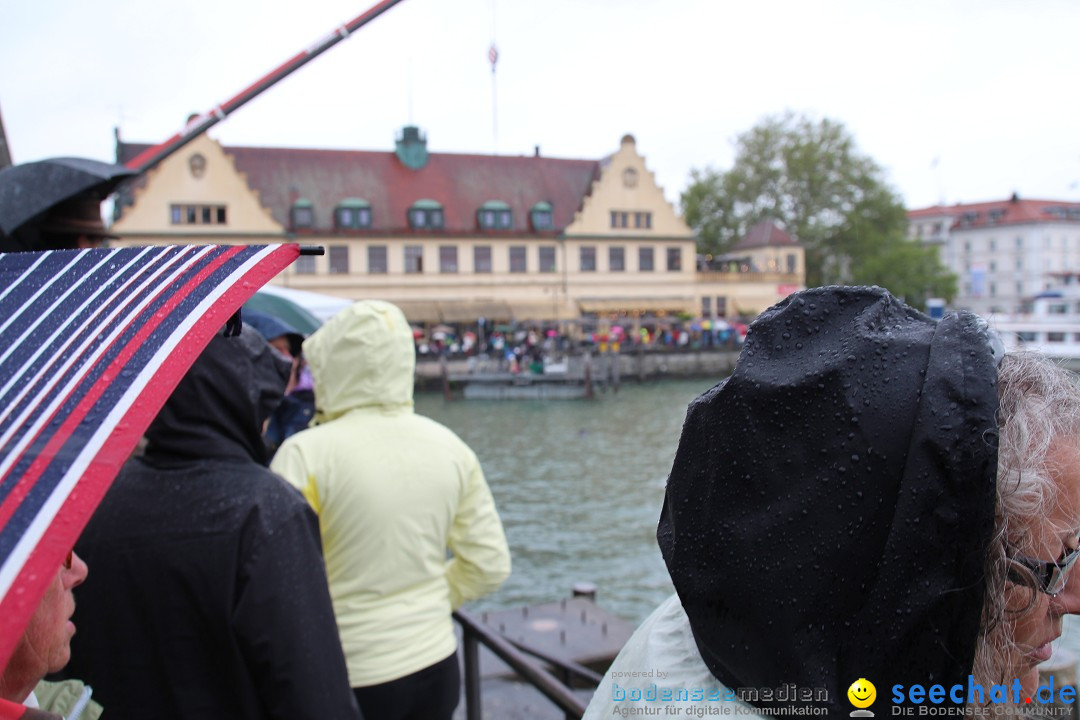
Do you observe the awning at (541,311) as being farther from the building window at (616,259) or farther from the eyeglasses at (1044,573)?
the eyeglasses at (1044,573)

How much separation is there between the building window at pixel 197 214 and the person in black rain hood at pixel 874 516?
1786 inches

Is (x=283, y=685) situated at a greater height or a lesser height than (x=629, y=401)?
greater

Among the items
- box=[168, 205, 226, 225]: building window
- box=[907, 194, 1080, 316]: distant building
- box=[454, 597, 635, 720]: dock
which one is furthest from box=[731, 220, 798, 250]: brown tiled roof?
box=[454, 597, 635, 720]: dock

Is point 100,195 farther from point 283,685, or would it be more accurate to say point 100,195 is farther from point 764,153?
point 764,153

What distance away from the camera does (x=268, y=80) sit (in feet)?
17.2

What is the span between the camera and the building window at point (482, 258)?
47188 mm

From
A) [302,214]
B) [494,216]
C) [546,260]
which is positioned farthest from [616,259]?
[302,214]

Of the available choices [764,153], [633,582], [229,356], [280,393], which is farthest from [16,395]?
[764,153]

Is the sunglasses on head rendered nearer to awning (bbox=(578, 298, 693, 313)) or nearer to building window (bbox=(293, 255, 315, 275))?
building window (bbox=(293, 255, 315, 275))

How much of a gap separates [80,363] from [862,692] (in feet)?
2.95

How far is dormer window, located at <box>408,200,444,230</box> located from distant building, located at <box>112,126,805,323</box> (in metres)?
0.05

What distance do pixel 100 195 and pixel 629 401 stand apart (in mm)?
32517

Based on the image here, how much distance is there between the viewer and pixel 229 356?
2014 millimetres

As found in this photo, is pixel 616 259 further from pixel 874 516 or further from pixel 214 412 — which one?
pixel 874 516
